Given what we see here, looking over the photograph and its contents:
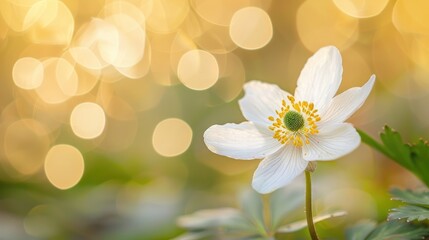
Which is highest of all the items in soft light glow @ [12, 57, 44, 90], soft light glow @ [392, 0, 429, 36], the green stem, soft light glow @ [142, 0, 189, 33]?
soft light glow @ [142, 0, 189, 33]

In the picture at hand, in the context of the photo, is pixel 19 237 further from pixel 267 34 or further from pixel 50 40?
pixel 267 34

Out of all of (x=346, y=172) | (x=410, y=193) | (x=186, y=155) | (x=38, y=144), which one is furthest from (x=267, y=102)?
(x=38, y=144)

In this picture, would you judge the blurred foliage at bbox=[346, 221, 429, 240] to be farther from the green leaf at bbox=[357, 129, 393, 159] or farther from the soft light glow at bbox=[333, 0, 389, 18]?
the soft light glow at bbox=[333, 0, 389, 18]

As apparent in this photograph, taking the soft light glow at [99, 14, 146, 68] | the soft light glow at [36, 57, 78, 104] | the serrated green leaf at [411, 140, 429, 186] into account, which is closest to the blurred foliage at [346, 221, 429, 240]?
the serrated green leaf at [411, 140, 429, 186]

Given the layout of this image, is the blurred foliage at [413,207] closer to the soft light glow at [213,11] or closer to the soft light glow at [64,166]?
the soft light glow at [64,166]

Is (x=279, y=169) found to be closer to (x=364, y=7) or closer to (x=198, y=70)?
(x=198, y=70)

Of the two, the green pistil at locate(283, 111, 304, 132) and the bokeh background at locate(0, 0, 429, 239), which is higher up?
the bokeh background at locate(0, 0, 429, 239)

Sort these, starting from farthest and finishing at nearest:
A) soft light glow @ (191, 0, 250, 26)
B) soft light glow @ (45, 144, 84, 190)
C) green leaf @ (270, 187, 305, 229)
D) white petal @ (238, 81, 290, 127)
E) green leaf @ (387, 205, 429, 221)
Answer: soft light glow @ (191, 0, 250, 26)
soft light glow @ (45, 144, 84, 190)
green leaf @ (270, 187, 305, 229)
white petal @ (238, 81, 290, 127)
green leaf @ (387, 205, 429, 221)

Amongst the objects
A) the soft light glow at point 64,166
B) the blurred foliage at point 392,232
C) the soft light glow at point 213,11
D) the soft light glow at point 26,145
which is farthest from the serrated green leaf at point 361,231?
the soft light glow at point 213,11
